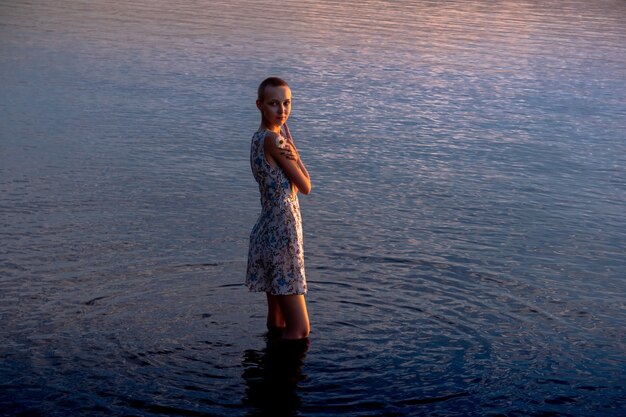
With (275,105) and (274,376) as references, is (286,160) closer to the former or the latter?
(275,105)

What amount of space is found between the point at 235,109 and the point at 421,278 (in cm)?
713

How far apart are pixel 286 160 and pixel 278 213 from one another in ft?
1.02

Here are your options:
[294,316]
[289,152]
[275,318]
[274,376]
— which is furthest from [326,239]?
[274,376]

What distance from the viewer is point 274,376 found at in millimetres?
5777

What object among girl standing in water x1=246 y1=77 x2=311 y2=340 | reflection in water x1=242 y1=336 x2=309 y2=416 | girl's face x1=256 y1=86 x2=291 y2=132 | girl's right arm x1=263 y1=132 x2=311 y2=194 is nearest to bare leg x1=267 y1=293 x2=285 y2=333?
reflection in water x1=242 y1=336 x2=309 y2=416

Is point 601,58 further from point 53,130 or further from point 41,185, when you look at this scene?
point 41,185

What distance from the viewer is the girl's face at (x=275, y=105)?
5.96m

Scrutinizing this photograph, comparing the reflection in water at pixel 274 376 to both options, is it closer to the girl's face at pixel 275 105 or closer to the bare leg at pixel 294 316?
the bare leg at pixel 294 316

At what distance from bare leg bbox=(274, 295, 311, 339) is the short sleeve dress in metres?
0.08

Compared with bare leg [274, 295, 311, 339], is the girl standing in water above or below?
→ above

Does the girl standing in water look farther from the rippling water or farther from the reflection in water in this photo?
the rippling water

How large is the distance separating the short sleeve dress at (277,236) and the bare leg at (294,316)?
82 mm

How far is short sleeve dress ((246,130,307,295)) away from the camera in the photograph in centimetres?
601

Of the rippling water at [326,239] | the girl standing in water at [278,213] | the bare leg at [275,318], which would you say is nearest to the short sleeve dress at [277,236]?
the girl standing in water at [278,213]
